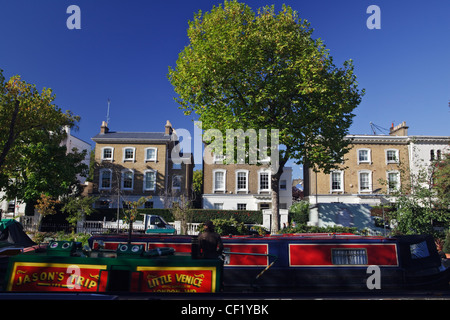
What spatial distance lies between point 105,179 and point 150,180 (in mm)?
5432

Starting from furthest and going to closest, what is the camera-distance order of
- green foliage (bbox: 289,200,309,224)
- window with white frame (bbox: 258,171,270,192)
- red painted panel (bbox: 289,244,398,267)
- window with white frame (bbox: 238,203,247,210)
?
window with white frame (bbox: 258,171,270,192) → window with white frame (bbox: 238,203,247,210) → green foliage (bbox: 289,200,309,224) → red painted panel (bbox: 289,244,398,267)

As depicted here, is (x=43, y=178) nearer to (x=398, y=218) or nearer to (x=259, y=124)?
(x=259, y=124)

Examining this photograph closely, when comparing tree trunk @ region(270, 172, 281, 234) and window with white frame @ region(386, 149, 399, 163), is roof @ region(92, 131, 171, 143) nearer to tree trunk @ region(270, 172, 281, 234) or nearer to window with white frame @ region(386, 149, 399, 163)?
tree trunk @ region(270, 172, 281, 234)

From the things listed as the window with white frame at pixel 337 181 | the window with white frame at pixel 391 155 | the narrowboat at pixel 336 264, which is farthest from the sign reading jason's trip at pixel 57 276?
the window with white frame at pixel 391 155

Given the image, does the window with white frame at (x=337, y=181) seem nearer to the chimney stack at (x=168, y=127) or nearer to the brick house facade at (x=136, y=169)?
the brick house facade at (x=136, y=169)

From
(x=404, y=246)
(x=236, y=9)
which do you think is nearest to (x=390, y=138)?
(x=236, y=9)

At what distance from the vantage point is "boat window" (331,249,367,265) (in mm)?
9234

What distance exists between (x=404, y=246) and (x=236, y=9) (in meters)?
17.0

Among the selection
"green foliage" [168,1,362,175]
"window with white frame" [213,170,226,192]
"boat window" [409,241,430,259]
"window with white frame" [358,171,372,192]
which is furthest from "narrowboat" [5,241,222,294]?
"window with white frame" [358,171,372,192]

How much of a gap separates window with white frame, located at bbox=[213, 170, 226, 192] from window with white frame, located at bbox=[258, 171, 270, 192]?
4287 millimetres

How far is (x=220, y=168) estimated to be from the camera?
3806 centimetres

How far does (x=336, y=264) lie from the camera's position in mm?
9188

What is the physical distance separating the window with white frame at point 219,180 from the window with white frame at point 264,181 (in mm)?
4287

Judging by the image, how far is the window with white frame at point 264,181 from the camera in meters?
37.8
